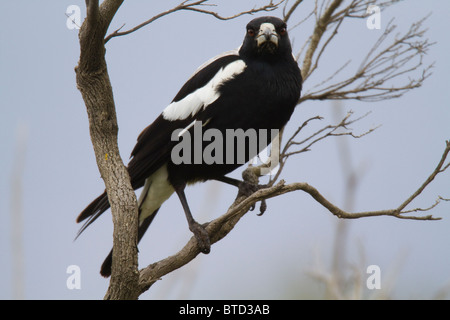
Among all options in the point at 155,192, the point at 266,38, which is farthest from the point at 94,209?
the point at 266,38

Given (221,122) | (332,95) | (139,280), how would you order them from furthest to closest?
(332,95)
(221,122)
(139,280)

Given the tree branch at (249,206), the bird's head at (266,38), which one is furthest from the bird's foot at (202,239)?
the bird's head at (266,38)

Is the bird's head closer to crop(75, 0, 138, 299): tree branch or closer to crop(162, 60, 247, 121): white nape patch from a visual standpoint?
crop(162, 60, 247, 121): white nape patch

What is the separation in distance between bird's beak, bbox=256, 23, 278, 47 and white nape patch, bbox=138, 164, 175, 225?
102 centimetres

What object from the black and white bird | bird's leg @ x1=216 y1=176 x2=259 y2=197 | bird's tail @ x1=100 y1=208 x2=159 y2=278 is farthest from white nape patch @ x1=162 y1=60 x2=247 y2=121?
bird's tail @ x1=100 y1=208 x2=159 y2=278

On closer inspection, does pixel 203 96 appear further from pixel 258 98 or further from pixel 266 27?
pixel 266 27

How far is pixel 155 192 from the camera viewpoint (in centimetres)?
442

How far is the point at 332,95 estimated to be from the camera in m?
4.70

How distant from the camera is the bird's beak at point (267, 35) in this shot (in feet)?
13.9

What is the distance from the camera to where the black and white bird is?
13.5ft

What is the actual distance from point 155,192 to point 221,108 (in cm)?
75

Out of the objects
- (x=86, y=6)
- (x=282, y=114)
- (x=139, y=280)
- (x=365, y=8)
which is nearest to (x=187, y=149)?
(x=282, y=114)
